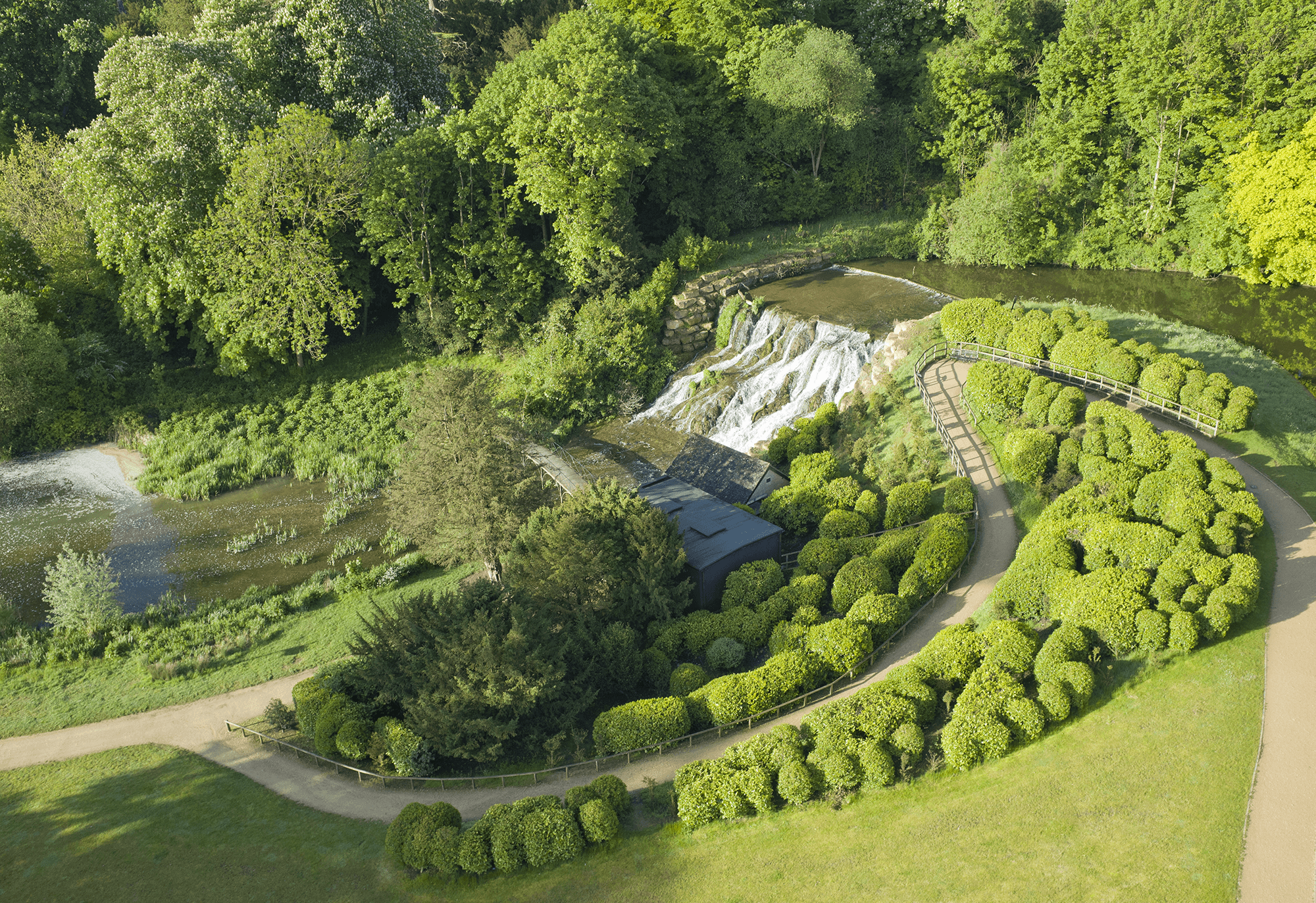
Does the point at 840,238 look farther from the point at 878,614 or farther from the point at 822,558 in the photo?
the point at 878,614

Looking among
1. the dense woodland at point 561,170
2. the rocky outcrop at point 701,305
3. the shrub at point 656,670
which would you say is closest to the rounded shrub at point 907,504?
the shrub at point 656,670

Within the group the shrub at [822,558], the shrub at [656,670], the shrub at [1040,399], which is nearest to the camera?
the shrub at [656,670]

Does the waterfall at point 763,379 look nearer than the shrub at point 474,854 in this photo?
No

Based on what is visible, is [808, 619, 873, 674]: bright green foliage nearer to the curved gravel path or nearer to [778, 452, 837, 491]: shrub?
the curved gravel path

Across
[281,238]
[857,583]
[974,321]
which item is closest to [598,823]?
[857,583]

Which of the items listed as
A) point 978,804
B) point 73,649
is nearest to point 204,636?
point 73,649

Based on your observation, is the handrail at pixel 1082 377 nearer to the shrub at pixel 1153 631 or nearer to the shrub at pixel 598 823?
the shrub at pixel 1153 631

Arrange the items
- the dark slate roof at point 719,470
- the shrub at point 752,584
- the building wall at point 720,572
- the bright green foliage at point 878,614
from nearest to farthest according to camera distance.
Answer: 1. the bright green foliage at point 878,614
2. the shrub at point 752,584
3. the building wall at point 720,572
4. the dark slate roof at point 719,470
